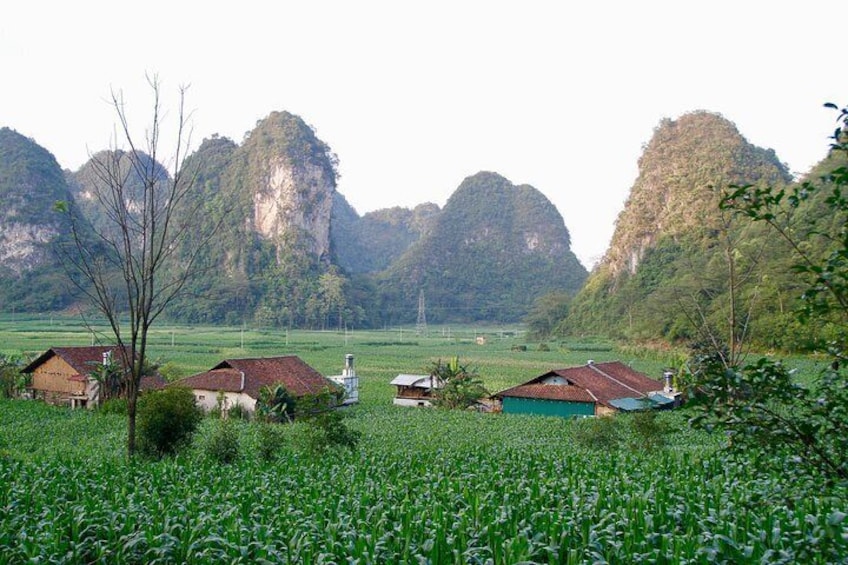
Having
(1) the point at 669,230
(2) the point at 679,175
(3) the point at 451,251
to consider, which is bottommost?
(1) the point at 669,230

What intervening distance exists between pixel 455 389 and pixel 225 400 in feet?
34.1

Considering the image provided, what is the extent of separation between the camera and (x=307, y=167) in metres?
95.6

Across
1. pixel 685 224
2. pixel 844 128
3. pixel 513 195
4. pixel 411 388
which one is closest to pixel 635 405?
pixel 411 388

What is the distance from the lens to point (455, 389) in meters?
31.5

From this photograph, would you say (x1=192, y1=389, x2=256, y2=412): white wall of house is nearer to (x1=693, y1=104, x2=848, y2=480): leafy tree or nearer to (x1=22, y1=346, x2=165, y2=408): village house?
(x1=22, y1=346, x2=165, y2=408): village house

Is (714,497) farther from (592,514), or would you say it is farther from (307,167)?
(307,167)

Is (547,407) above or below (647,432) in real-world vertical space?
below

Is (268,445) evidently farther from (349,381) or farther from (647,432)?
(349,381)

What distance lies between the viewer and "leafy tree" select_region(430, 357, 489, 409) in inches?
1237

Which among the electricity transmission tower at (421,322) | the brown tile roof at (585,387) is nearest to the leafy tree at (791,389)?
the brown tile roof at (585,387)

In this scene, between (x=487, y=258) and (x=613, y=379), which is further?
(x=487, y=258)

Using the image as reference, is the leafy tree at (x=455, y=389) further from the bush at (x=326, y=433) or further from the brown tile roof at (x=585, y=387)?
the bush at (x=326, y=433)

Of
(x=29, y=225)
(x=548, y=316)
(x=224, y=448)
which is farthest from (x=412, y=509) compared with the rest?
(x=29, y=225)

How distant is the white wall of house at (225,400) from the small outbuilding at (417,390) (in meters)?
8.65
